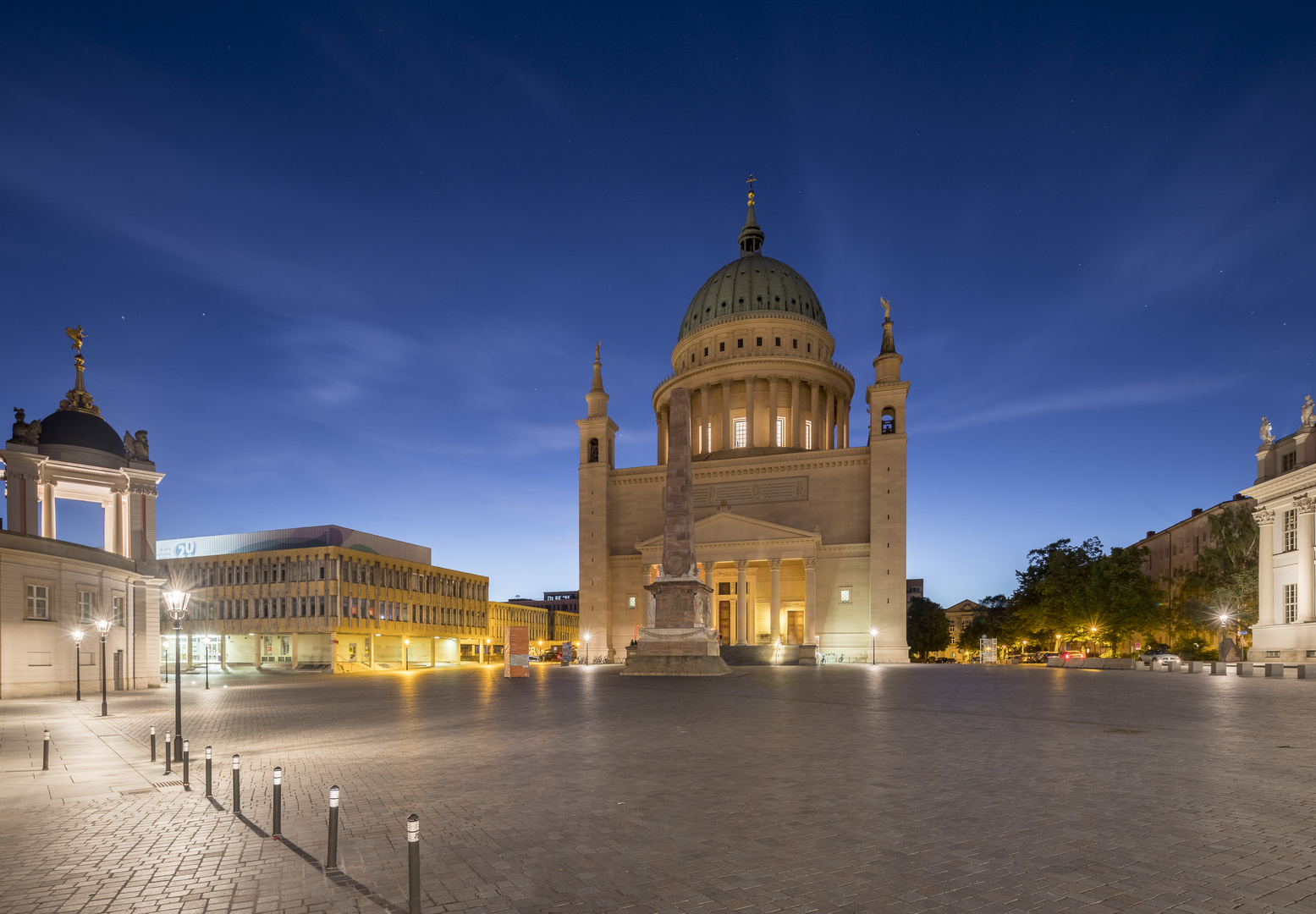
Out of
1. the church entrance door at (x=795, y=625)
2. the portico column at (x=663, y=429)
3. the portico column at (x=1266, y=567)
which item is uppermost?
the portico column at (x=663, y=429)

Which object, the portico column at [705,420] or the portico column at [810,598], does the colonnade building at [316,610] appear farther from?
the portico column at [810,598]

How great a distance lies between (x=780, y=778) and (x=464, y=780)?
16.0 ft

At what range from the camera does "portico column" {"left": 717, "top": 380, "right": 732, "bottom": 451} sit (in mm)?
89875

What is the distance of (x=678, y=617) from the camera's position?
39.8m

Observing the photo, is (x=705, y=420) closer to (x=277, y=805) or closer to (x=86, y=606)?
(x=86, y=606)

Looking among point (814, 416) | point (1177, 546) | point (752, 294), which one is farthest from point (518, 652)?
point (1177, 546)

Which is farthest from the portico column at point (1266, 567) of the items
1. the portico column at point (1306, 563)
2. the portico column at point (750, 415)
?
the portico column at point (750, 415)

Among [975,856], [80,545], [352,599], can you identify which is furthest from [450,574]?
[975,856]

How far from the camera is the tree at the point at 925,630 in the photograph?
363 feet

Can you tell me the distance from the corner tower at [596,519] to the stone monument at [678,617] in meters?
38.1

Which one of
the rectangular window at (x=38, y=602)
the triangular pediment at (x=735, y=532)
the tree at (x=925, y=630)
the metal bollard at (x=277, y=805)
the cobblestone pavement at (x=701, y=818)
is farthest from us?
the tree at (x=925, y=630)

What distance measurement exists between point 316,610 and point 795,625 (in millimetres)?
47409

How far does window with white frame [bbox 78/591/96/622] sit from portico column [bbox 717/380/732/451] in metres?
64.8

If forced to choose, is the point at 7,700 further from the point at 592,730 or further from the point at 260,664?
the point at 260,664
